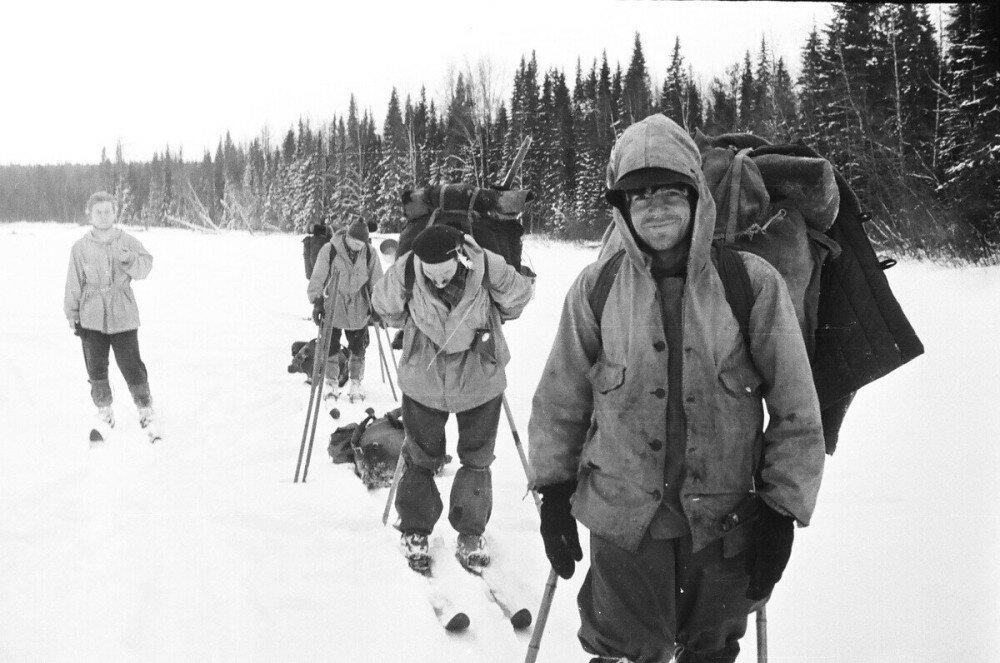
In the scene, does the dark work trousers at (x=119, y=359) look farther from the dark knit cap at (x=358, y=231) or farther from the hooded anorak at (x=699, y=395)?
the hooded anorak at (x=699, y=395)

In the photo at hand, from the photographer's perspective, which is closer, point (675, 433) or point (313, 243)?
Result: point (675, 433)

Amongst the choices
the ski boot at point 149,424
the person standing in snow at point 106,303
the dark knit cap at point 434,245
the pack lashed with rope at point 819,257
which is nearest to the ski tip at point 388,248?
the dark knit cap at point 434,245

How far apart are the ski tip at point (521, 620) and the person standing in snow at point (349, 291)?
12.6 feet

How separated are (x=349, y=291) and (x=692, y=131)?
4.67m

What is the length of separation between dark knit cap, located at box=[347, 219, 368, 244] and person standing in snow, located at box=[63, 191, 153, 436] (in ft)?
6.79

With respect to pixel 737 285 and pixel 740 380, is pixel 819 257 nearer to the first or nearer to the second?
pixel 737 285

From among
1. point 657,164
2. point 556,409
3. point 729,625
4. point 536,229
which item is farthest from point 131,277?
point 729,625

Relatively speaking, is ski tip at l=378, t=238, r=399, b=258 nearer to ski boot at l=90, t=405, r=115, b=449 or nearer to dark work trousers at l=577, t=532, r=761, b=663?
ski boot at l=90, t=405, r=115, b=449

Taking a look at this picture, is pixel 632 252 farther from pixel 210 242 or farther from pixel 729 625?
pixel 210 242

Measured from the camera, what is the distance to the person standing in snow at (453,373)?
3.03 metres

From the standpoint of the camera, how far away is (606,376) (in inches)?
65.1

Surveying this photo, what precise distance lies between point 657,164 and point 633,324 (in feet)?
1.44

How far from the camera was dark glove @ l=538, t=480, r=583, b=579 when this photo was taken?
5.68ft

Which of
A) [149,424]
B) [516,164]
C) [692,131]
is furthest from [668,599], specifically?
[149,424]
